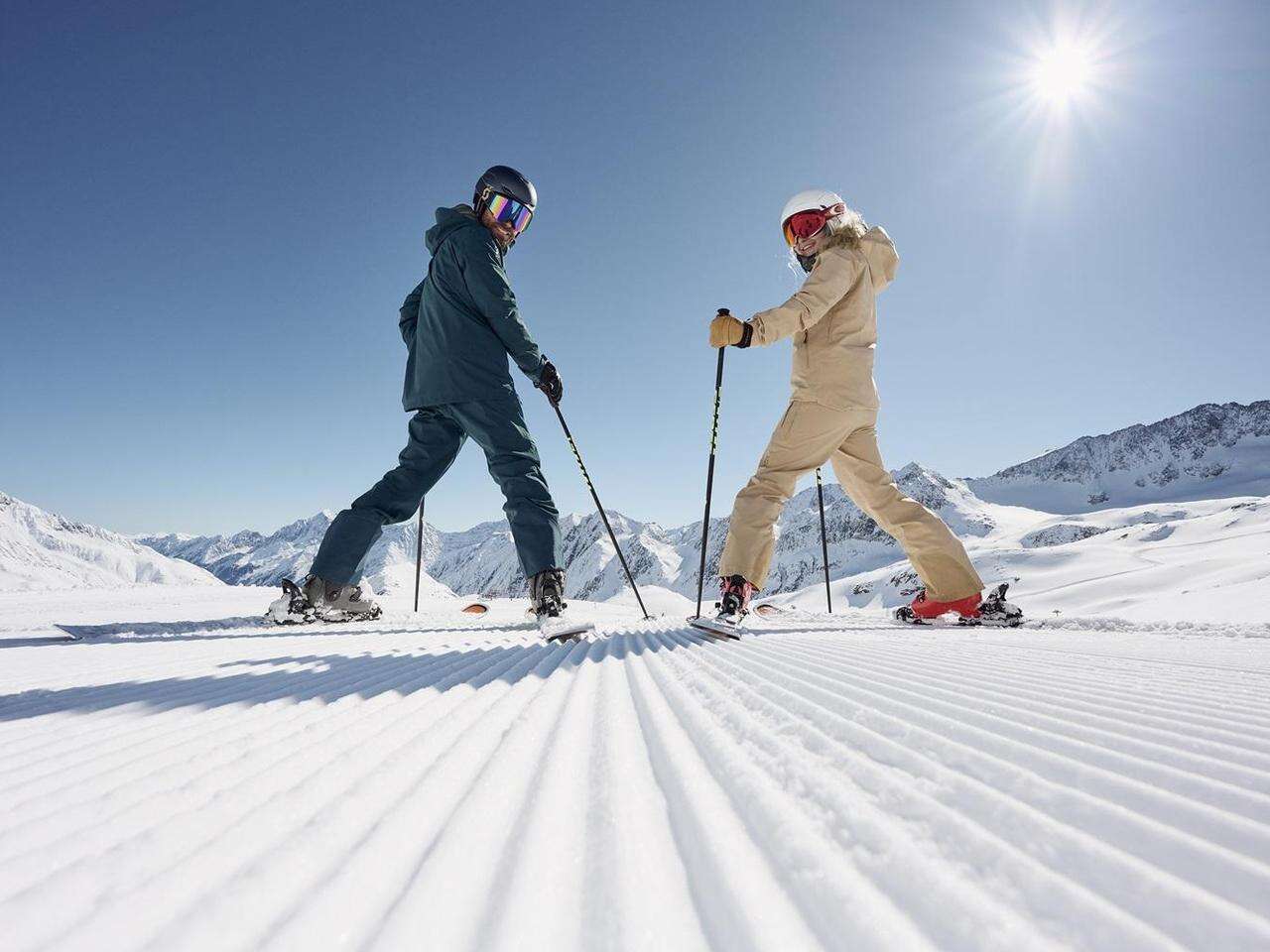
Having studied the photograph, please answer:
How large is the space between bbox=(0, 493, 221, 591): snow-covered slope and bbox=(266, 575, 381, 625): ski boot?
6942 inches

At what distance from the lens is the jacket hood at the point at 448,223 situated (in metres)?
2.99

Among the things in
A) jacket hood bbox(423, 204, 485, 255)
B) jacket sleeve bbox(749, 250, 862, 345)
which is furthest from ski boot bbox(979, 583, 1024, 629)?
jacket hood bbox(423, 204, 485, 255)

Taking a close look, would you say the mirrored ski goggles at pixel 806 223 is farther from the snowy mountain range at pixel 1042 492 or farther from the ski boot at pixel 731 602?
the snowy mountain range at pixel 1042 492

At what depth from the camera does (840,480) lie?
3332 millimetres

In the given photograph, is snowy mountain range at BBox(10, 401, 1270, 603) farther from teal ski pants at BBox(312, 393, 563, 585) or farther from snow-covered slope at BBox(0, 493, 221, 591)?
teal ski pants at BBox(312, 393, 563, 585)

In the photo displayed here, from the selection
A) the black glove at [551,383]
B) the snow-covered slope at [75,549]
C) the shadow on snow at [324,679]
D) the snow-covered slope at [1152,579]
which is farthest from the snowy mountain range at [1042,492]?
the shadow on snow at [324,679]

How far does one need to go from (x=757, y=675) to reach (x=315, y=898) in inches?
42.6

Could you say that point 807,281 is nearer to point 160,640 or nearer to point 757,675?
point 757,675

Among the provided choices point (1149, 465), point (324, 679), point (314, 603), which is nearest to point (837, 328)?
point (324, 679)

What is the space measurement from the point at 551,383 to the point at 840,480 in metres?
1.76

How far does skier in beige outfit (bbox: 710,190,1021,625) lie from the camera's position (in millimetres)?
2854

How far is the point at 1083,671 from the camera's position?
4.70 feet

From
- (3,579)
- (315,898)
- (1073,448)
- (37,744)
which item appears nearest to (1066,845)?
(315,898)

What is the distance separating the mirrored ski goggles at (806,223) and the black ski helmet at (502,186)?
1522 mm
